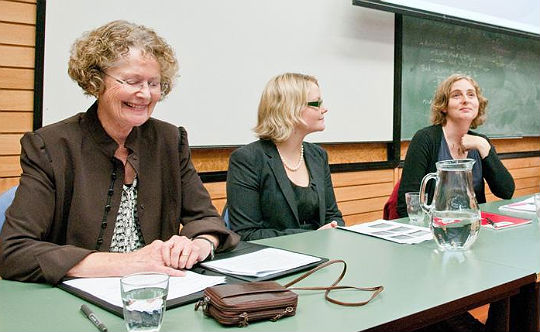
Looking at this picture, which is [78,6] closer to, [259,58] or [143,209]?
[259,58]

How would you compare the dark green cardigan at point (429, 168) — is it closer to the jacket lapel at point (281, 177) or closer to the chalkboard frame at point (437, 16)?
the jacket lapel at point (281, 177)

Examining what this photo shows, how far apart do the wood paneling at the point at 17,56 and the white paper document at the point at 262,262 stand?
55.4 inches

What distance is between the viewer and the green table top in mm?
937

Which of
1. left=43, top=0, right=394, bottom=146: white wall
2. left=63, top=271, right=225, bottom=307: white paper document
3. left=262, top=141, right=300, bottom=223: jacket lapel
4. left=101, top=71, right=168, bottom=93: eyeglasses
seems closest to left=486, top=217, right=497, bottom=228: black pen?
left=262, top=141, right=300, bottom=223: jacket lapel

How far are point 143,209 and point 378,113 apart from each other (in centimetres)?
234

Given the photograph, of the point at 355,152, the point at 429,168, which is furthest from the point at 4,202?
the point at 355,152

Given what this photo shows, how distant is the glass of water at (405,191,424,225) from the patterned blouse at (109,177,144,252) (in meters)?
0.99

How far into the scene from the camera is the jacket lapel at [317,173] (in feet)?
7.13

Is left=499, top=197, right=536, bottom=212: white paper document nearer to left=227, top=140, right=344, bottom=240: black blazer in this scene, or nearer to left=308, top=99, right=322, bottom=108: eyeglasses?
left=227, top=140, right=344, bottom=240: black blazer

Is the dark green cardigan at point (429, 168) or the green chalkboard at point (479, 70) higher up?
the green chalkboard at point (479, 70)

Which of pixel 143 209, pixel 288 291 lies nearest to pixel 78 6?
pixel 143 209

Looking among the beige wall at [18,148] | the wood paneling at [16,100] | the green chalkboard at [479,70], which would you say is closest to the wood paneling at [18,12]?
the beige wall at [18,148]

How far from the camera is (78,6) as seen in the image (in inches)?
89.9

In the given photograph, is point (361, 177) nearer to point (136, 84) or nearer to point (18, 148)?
point (18, 148)
